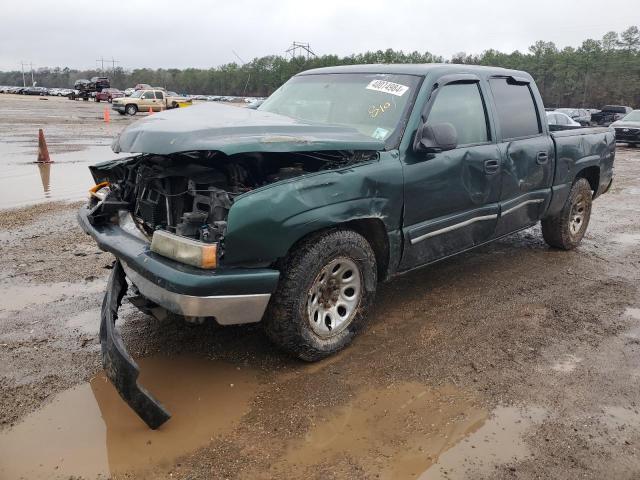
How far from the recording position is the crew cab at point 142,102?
111 ft

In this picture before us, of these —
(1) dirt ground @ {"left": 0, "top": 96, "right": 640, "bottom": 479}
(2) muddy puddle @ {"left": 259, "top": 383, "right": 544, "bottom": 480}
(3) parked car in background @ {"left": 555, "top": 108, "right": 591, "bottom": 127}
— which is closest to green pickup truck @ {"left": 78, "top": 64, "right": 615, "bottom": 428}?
(1) dirt ground @ {"left": 0, "top": 96, "right": 640, "bottom": 479}

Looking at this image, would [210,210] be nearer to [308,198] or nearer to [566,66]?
[308,198]

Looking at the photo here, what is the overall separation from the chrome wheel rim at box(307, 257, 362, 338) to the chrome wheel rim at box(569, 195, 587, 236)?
3588 mm

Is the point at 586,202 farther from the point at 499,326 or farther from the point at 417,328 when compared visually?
the point at 417,328

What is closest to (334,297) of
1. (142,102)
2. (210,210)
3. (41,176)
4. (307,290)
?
(307,290)

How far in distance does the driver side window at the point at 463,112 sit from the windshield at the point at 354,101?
267 mm

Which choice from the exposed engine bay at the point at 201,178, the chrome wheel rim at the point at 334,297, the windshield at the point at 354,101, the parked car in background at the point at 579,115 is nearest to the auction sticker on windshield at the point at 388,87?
the windshield at the point at 354,101

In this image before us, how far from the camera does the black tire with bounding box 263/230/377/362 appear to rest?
3262 mm

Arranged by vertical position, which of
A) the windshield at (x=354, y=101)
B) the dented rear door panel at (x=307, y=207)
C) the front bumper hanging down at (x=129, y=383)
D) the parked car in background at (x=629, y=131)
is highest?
the windshield at (x=354, y=101)

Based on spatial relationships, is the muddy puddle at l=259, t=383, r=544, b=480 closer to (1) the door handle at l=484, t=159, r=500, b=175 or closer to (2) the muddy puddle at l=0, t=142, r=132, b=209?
(1) the door handle at l=484, t=159, r=500, b=175

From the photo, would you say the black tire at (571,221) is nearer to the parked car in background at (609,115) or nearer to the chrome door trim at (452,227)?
the chrome door trim at (452,227)

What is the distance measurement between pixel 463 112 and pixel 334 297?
196cm

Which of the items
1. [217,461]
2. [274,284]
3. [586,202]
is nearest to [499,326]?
[274,284]

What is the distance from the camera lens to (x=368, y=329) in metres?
4.11
